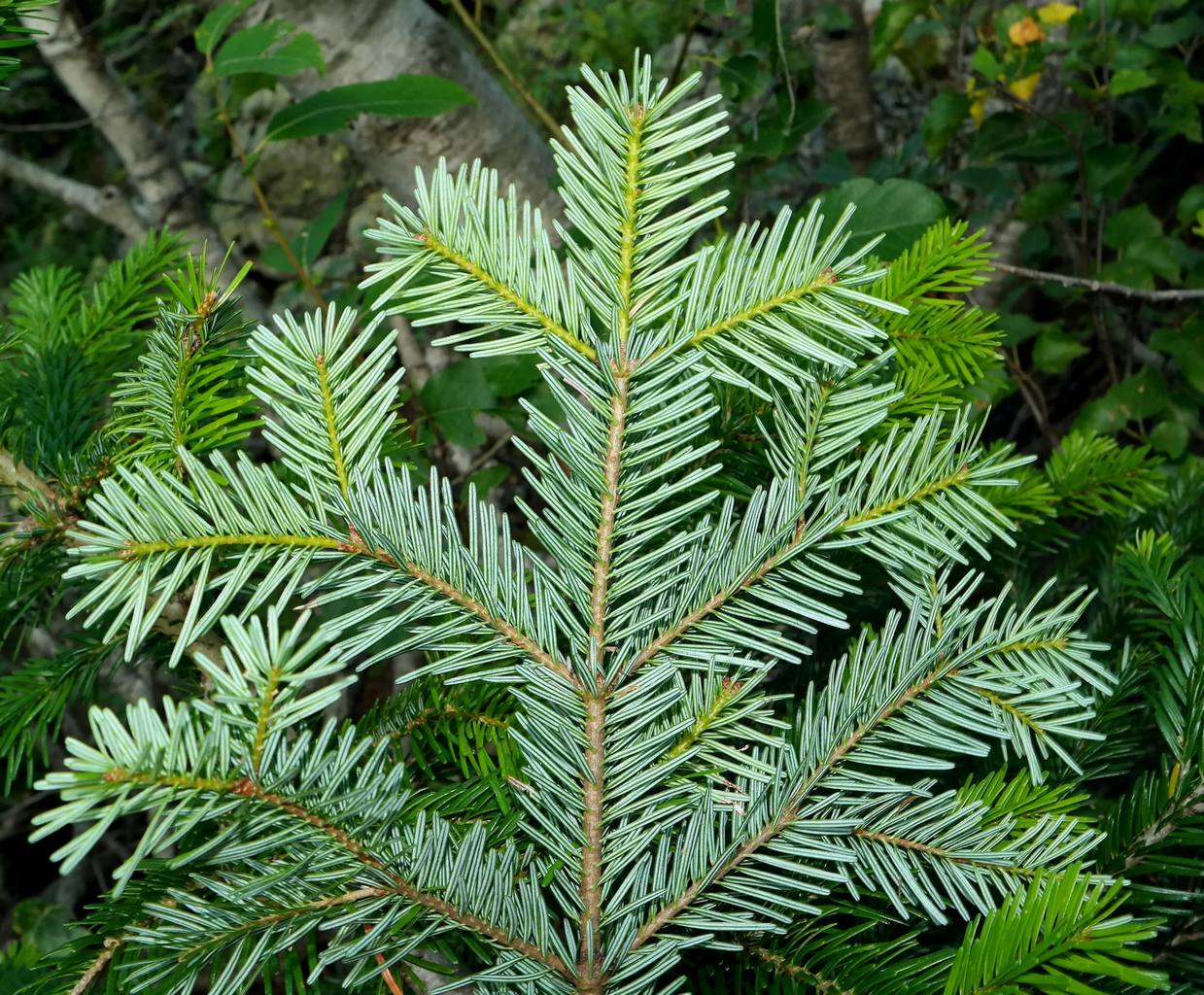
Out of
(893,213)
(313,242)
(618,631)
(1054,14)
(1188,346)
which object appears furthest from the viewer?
(1054,14)

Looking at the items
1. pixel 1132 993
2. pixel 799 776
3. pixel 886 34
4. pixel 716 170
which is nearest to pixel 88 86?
pixel 886 34

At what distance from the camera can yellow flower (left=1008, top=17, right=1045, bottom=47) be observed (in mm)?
1364

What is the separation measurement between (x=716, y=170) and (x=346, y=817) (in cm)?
29

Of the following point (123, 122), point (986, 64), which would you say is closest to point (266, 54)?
point (123, 122)

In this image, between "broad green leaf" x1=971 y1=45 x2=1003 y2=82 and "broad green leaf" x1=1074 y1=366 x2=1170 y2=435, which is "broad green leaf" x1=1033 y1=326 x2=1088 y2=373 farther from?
"broad green leaf" x1=971 y1=45 x2=1003 y2=82

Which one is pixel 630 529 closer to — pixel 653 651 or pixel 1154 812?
pixel 653 651

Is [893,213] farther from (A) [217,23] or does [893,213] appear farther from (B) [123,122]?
(B) [123,122]

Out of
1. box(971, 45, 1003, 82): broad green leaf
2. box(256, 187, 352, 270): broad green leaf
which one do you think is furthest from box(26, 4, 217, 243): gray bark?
box(971, 45, 1003, 82): broad green leaf

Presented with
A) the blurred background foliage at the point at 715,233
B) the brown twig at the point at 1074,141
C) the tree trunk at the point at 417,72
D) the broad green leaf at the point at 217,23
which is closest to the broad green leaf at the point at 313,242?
the blurred background foliage at the point at 715,233

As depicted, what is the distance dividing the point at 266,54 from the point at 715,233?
0.55 metres

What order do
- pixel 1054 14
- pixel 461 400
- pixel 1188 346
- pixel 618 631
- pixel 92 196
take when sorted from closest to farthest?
pixel 618 631
pixel 461 400
pixel 1188 346
pixel 92 196
pixel 1054 14

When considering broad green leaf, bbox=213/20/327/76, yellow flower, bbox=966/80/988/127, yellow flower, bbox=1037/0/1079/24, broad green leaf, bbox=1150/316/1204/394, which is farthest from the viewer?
yellow flower, bbox=1037/0/1079/24

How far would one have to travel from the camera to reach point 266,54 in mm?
1043

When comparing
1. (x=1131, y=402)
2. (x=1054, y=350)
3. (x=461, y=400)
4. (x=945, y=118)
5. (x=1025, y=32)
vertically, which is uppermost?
(x=1025, y=32)
